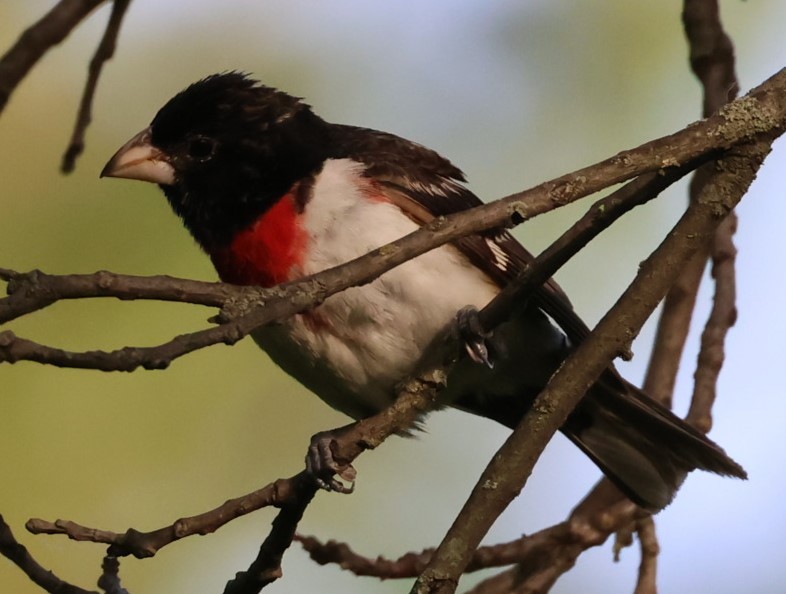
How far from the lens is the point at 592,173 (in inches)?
101

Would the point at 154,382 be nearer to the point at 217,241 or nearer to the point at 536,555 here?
the point at 217,241

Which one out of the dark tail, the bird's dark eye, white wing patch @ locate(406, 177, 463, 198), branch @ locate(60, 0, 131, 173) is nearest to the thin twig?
the dark tail

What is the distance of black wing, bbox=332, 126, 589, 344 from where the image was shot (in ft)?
13.0

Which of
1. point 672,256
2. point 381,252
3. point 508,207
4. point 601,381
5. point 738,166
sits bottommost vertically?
point 381,252

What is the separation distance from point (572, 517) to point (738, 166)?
4.35 ft

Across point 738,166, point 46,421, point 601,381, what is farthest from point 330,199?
point 46,421

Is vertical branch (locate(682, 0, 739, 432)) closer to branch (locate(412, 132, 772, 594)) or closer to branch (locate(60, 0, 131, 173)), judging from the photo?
branch (locate(412, 132, 772, 594))

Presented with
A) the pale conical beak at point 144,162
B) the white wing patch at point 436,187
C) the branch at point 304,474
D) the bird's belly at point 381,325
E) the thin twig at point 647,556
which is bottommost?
the branch at point 304,474

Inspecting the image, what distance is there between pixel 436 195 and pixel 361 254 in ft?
1.72

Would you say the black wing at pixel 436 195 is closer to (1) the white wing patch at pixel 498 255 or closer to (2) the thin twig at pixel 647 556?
(1) the white wing patch at pixel 498 255

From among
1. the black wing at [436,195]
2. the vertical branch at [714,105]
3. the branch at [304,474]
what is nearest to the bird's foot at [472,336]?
the branch at [304,474]

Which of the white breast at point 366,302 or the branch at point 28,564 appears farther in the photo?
the white breast at point 366,302

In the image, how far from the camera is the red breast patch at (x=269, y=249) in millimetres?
3740

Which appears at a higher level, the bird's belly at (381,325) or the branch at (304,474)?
the bird's belly at (381,325)
